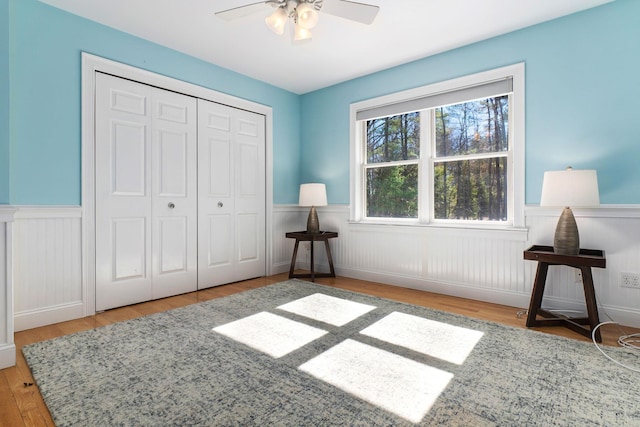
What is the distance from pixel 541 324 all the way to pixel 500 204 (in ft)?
3.76

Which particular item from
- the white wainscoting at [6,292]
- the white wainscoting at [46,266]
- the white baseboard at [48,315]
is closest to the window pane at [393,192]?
the white wainscoting at [46,266]

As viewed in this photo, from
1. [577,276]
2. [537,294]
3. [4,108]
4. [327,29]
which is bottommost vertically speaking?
[537,294]

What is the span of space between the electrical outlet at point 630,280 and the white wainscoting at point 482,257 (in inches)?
1.2

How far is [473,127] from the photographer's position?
3.27 meters

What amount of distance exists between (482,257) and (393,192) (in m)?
1.22

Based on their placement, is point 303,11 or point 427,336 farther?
point 427,336

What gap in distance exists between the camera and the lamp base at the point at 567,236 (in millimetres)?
2346

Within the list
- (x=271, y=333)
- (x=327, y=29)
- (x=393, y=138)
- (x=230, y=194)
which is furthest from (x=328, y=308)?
(x=327, y=29)

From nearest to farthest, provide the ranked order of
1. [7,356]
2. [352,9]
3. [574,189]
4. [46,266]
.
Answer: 1. [7,356]
2. [352,9]
3. [574,189]
4. [46,266]

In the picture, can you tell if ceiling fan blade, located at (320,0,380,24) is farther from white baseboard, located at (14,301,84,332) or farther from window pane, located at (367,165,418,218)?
white baseboard, located at (14,301,84,332)

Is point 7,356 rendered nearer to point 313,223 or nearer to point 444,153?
point 313,223

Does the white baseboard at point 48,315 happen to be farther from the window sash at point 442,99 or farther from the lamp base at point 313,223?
the window sash at point 442,99

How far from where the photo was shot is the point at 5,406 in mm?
1493

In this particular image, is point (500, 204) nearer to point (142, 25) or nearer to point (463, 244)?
point (463, 244)
